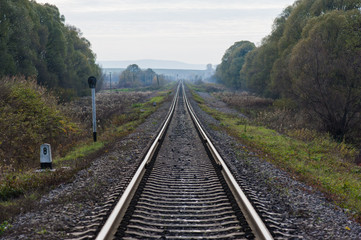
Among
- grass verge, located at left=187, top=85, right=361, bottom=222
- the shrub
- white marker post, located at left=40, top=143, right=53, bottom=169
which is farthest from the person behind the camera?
the shrub

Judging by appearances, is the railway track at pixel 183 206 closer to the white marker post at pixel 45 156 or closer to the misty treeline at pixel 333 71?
the white marker post at pixel 45 156

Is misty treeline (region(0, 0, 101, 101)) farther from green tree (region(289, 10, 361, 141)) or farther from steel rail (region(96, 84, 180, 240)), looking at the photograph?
green tree (region(289, 10, 361, 141))

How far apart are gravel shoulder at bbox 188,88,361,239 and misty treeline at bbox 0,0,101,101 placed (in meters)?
13.8

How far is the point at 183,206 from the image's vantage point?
5258mm

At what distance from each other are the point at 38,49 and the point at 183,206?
110 ft

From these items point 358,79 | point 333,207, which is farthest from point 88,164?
point 358,79

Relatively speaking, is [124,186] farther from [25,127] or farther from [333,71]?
[333,71]

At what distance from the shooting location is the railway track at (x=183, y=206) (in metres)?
4.19

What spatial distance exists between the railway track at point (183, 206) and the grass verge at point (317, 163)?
2101 mm

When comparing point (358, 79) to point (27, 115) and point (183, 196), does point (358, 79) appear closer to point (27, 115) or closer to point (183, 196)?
point (183, 196)

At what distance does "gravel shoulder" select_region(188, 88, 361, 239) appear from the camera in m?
4.51

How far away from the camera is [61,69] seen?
3684 cm

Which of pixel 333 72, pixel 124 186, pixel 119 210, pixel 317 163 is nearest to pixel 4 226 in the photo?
pixel 119 210

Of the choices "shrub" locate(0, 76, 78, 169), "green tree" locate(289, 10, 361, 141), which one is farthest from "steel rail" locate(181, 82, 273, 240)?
"green tree" locate(289, 10, 361, 141)
